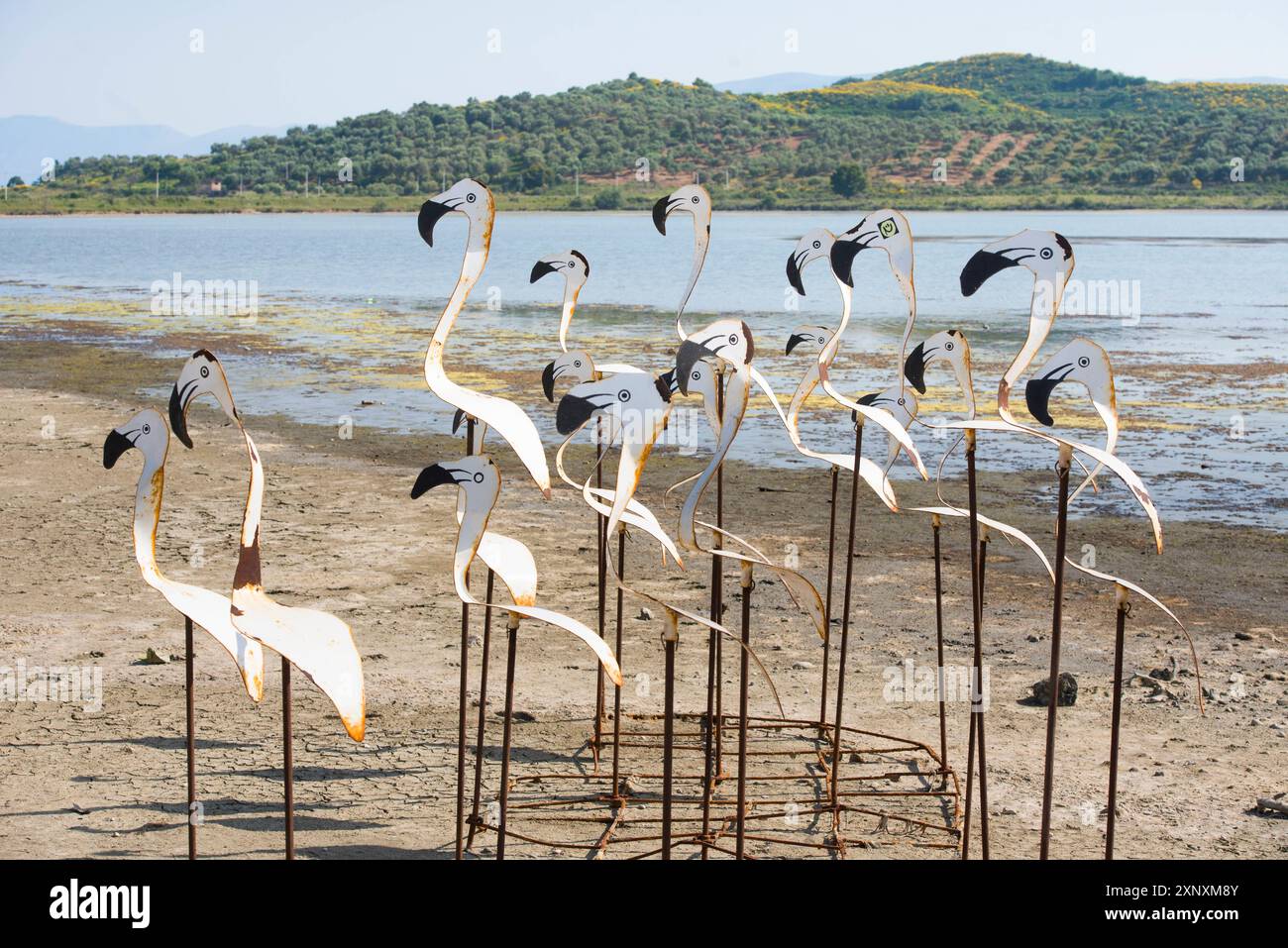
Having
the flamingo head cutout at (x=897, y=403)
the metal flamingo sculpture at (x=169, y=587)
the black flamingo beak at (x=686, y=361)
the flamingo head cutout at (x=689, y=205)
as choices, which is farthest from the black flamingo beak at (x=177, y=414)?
the flamingo head cutout at (x=897, y=403)

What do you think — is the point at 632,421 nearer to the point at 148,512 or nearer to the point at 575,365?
the point at 148,512

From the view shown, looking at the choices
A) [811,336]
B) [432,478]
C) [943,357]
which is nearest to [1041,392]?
[943,357]

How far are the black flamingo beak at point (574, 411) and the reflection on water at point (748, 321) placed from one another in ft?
30.6

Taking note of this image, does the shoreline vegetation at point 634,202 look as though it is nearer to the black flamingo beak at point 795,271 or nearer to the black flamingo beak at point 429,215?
the black flamingo beak at point 795,271

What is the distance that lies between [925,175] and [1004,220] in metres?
18.5

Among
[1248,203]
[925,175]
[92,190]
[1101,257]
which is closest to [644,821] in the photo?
[1101,257]

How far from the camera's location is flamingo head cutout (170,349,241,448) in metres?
3.71

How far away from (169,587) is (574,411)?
3.59 feet

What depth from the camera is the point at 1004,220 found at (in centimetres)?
7112

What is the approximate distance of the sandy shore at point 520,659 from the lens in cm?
584

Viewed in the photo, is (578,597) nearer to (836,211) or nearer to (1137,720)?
(1137,720)

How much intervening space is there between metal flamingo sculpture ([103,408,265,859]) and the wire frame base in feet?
5.79

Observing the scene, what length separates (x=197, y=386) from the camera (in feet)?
12.4

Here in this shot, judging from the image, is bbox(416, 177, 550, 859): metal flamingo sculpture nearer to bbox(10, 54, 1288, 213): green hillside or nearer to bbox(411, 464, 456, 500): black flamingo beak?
bbox(411, 464, 456, 500): black flamingo beak
